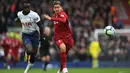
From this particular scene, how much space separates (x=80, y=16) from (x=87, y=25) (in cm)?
92

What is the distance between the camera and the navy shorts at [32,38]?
17094mm

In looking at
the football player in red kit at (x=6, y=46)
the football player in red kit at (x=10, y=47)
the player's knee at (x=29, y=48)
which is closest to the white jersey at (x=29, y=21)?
the player's knee at (x=29, y=48)

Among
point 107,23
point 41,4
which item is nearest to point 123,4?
point 107,23

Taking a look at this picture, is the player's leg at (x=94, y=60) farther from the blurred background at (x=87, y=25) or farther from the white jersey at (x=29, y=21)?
the white jersey at (x=29, y=21)

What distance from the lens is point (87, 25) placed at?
3222 centimetres

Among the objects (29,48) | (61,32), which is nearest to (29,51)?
(29,48)

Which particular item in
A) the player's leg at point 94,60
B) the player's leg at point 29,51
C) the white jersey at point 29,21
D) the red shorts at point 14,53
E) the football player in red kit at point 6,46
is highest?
the white jersey at point 29,21

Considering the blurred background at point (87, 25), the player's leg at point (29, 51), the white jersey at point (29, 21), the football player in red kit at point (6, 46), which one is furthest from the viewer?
the blurred background at point (87, 25)

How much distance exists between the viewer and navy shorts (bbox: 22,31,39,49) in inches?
673

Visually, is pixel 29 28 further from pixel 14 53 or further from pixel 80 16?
pixel 80 16

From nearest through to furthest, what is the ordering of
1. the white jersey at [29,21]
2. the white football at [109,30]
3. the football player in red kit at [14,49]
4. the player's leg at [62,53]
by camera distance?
the player's leg at [62,53] < the white jersey at [29,21] < the white football at [109,30] < the football player in red kit at [14,49]

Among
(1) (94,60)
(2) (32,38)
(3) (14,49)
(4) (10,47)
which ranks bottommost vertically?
(1) (94,60)

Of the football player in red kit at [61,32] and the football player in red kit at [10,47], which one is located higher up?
the football player in red kit at [61,32]

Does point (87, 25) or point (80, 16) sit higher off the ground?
point (80, 16)
